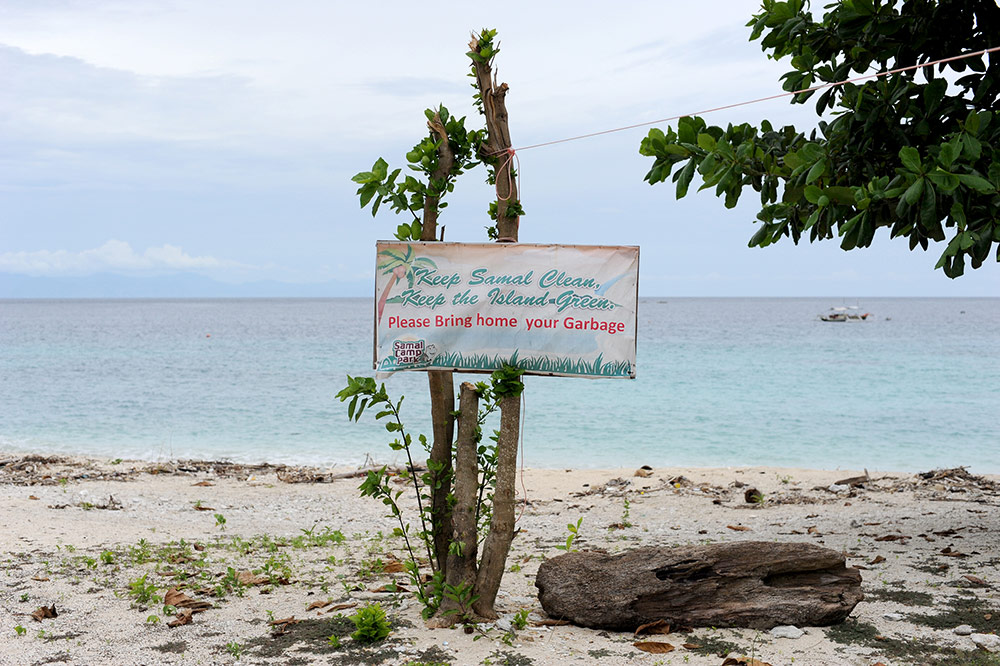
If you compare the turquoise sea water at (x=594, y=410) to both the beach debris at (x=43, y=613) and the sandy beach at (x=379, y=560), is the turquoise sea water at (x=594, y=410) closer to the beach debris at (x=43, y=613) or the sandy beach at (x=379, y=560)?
the sandy beach at (x=379, y=560)

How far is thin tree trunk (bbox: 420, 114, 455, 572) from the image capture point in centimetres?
→ 488

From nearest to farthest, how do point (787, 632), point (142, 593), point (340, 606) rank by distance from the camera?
point (787, 632), point (340, 606), point (142, 593)

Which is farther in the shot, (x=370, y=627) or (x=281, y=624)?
(x=281, y=624)

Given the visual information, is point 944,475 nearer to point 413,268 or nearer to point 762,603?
point 762,603

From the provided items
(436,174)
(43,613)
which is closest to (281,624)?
(43,613)

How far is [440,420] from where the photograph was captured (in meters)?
4.90

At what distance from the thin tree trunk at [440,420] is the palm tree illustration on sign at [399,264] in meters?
0.17

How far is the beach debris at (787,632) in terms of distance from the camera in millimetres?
4602

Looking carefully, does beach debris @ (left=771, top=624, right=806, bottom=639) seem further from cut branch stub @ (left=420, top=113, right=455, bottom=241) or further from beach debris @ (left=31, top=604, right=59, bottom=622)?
beach debris @ (left=31, top=604, right=59, bottom=622)

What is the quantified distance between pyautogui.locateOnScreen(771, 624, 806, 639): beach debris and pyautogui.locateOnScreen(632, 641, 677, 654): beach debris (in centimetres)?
67

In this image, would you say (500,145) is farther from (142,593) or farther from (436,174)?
(142,593)

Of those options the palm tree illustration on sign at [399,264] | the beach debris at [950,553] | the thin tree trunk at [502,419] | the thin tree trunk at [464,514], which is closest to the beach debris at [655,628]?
the thin tree trunk at [502,419]

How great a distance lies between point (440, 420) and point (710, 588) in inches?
74.8

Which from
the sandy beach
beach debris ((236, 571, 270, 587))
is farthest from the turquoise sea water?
beach debris ((236, 571, 270, 587))
